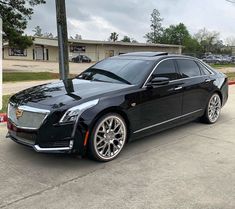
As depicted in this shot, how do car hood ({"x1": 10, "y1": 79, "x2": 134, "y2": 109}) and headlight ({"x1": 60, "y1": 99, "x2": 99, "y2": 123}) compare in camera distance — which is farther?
car hood ({"x1": 10, "y1": 79, "x2": 134, "y2": 109})

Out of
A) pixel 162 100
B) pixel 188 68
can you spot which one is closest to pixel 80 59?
pixel 188 68

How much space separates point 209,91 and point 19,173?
4.31 meters

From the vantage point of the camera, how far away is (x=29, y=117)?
4.50m

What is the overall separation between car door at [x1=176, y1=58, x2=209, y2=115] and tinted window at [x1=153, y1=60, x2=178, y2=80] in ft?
0.71

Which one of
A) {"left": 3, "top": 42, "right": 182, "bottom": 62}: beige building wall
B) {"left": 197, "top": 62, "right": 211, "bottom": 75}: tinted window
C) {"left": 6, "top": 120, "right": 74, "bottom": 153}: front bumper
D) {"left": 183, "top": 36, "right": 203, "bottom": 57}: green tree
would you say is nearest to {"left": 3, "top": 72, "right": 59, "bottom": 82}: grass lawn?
{"left": 197, "top": 62, "right": 211, "bottom": 75}: tinted window

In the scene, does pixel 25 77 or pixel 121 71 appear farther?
pixel 25 77

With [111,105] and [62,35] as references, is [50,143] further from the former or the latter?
[62,35]

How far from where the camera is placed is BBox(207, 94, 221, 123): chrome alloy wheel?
23.1 ft

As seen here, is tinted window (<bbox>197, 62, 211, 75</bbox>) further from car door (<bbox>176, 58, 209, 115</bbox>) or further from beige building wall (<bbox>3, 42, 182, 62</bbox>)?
beige building wall (<bbox>3, 42, 182, 62</bbox>)

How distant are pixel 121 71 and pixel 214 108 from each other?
102 inches

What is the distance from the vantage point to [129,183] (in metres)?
4.04

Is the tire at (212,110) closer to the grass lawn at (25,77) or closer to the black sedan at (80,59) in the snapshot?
the grass lawn at (25,77)

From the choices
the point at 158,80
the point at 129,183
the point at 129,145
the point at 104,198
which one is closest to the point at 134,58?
the point at 158,80

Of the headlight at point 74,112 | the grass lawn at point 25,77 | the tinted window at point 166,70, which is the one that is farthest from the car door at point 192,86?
the grass lawn at point 25,77
